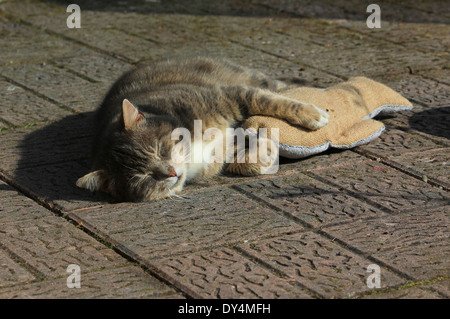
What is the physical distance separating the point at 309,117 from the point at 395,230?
48.5 inches

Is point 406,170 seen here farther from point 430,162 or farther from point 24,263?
point 24,263

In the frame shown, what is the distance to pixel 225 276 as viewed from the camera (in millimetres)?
3814

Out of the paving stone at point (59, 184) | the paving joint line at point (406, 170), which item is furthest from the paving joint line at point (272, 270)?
the paving joint line at point (406, 170)

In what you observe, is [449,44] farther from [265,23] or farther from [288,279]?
[288,279]

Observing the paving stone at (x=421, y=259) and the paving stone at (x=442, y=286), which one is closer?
the paving stone at (x=442, y=286)

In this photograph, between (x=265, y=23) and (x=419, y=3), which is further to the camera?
(x=419, y=3)

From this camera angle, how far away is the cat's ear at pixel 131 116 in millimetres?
4727

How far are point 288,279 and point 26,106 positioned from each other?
12.0ft

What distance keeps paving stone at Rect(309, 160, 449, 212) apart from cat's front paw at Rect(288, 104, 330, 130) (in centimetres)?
34

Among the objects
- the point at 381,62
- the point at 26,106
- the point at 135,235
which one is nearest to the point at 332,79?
the point at 381,62

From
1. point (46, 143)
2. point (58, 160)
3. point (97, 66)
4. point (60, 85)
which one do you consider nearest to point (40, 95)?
point (60, 85)

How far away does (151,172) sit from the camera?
483 cm

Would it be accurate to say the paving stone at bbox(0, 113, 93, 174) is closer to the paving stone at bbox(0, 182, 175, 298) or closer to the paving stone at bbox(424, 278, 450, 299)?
the paving stone at bbox(0, 182, 175, 298)

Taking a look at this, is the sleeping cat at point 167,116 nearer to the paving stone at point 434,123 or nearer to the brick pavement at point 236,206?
the brick pavement at point 236,206
